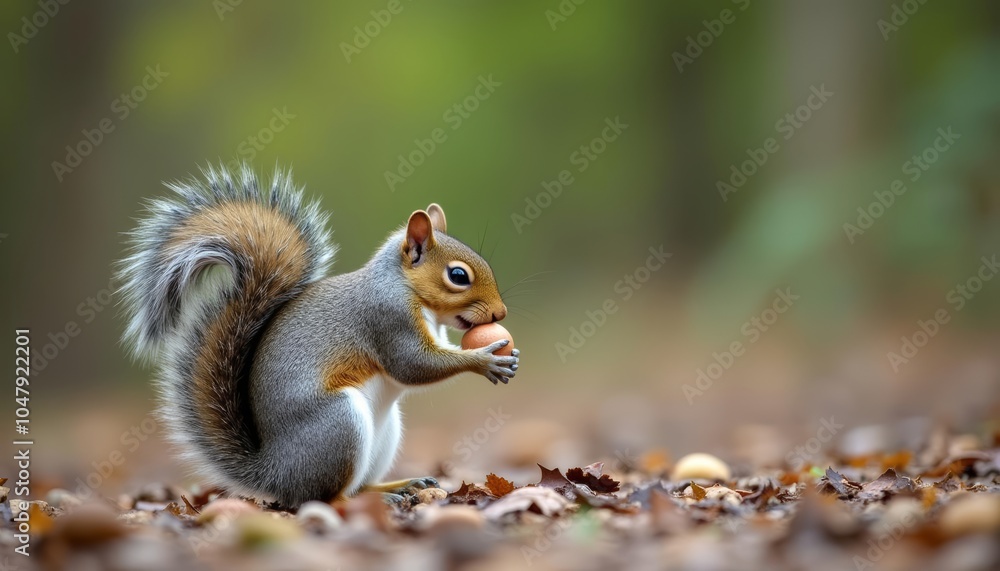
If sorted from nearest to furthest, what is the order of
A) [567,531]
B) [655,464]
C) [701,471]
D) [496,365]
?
[567,531] < [496,365] < [701,471] < [655,464]

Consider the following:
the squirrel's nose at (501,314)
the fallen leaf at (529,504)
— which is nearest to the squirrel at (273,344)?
the squirrel's nose at (501,314)

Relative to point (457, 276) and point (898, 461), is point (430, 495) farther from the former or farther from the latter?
point (898, 461)

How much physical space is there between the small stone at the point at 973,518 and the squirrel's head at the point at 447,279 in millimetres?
1818

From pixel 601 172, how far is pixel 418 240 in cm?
1126

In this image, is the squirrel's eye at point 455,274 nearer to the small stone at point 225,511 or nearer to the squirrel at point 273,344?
the squirrel at point 273,344

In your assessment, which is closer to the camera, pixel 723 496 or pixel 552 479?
pixel 723 496

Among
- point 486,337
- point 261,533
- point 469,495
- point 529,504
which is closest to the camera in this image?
point 261,533

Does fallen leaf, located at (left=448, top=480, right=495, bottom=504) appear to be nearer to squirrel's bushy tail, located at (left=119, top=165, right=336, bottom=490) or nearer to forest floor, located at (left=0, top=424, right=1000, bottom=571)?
forest floor, located at (left=0, top=424, right=1000, bottom=571)

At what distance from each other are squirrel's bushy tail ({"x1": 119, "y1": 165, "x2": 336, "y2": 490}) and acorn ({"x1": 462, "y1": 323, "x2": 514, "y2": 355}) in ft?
2.23

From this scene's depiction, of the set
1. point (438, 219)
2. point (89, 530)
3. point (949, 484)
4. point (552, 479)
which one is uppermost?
point (438, 219)

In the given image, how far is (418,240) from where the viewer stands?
11.6 ft

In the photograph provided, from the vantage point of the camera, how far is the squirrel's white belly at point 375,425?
3.13m

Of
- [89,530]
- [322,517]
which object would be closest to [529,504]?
[322,517]

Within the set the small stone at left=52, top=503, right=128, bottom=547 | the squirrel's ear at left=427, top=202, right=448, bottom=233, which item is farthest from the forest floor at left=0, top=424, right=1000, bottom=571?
the squirrel's ear at left=427, top=202, right=448, bottom=233
